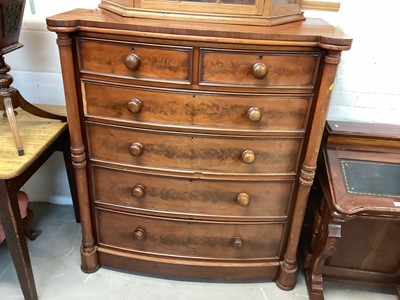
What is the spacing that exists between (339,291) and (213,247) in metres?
0.66

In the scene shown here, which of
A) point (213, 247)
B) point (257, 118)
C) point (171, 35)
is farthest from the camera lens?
point (213, 247)

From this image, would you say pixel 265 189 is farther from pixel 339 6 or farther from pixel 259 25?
pixel 339 6

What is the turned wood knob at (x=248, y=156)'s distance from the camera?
1.32m

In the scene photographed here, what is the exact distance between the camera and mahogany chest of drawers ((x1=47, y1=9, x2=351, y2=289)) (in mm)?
1176

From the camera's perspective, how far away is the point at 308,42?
115cm

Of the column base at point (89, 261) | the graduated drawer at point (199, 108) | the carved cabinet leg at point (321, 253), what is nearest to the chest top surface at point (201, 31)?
the graduated drawer at point (199, 108)

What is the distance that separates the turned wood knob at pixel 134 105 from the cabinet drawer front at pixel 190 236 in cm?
49

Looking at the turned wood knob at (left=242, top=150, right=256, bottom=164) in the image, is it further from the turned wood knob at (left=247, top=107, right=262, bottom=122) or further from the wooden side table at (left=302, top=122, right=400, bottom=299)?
the wooden side table at (left=302, top=122, right=400, bottom=299)

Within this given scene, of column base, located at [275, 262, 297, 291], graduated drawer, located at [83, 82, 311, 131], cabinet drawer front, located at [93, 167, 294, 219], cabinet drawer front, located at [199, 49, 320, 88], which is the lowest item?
column base, located at [275, 262, 297, 291]

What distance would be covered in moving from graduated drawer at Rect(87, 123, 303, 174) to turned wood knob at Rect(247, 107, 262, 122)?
98mm

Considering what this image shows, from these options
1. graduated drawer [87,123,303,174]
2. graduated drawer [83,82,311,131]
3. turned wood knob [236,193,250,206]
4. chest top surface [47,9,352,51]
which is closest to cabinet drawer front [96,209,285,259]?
turned wood knob [236,193,250,206]

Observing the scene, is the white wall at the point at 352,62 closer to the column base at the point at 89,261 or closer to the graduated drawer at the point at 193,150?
the graduated drawer at the point at 193,150

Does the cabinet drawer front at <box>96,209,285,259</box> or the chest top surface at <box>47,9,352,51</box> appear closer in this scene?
the chest top surface at <box>47,9,352,51</box>

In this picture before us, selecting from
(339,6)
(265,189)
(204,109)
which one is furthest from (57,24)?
(339,6)
